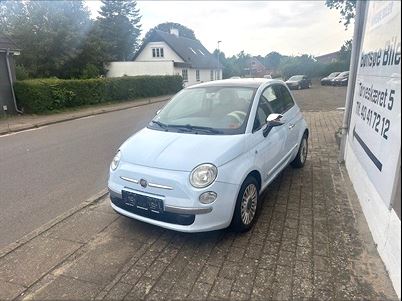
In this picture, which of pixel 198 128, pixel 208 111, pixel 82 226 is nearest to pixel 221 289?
pixel 198 128

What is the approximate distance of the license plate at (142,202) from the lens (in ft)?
10.3

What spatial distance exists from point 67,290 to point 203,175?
1556mm

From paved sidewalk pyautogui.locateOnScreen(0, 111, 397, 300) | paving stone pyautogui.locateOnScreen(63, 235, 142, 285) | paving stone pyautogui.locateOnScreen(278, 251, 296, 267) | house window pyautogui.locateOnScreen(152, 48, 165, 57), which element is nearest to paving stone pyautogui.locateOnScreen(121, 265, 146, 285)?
paved sidewalk pyautogui.locateOnScreen(0, 111, 397, 300)

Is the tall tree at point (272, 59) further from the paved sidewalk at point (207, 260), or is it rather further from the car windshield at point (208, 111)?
the paved sidewalk at point (207, 260)

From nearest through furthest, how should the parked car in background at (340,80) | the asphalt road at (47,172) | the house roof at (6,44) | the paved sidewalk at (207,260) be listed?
the paved sidewalk at (207,260) → the asphalt road at (47,172) → the house roof at (6,44) → the parked car in background at (340,80)

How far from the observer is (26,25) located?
27422 millimetres

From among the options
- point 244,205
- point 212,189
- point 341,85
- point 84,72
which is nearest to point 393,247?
point 244,205

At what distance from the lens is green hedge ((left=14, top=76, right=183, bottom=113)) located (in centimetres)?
1436

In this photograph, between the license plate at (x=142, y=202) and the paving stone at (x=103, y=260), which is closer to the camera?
the paving stone at (x=103, y=260)

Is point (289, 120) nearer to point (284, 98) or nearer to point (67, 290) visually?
point (284, 98)

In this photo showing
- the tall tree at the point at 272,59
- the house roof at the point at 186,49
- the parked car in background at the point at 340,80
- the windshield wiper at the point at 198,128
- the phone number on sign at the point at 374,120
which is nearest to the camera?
the phone number on sign at the point at 374,120

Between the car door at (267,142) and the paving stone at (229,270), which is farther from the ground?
the car door at (267,142)

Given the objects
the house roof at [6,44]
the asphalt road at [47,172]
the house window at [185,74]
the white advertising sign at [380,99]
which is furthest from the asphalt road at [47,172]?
the house window at [185,74]

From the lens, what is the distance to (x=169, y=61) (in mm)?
31188
